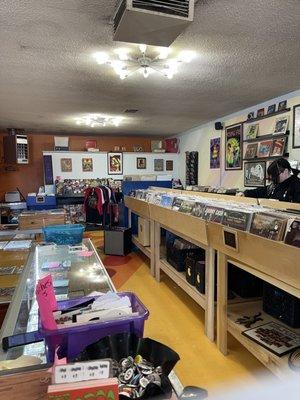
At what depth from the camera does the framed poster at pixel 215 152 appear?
6156 millimetres

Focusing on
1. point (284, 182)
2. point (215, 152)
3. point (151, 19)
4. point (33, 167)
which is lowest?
point (284, 182)

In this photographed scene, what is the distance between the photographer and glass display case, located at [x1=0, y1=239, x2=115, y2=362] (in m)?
1.22

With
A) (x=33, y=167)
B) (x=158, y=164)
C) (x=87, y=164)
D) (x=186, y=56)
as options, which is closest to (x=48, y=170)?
(x=33, y=167)

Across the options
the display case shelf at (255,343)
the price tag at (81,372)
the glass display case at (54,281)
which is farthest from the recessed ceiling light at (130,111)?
the price tag at (81,372)

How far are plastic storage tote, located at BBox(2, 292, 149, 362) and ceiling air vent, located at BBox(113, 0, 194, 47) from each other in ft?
5.87

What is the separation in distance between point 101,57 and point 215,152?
3707 mm

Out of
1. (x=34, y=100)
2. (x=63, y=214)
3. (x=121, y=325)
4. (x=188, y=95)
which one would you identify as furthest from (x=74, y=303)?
(x=34, y=100)

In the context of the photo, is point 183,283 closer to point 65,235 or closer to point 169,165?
point 65,235

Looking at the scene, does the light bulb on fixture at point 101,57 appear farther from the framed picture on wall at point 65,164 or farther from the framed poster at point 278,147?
the framed picture on wall at point 65,164

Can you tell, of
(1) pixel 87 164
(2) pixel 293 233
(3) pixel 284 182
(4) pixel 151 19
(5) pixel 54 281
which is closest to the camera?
(2) pixel 293 233

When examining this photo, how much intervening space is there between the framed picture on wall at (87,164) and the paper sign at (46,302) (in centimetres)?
705

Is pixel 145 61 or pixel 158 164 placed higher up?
pixel 145 61

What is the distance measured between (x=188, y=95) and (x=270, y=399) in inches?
149

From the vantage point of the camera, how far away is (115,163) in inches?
324
